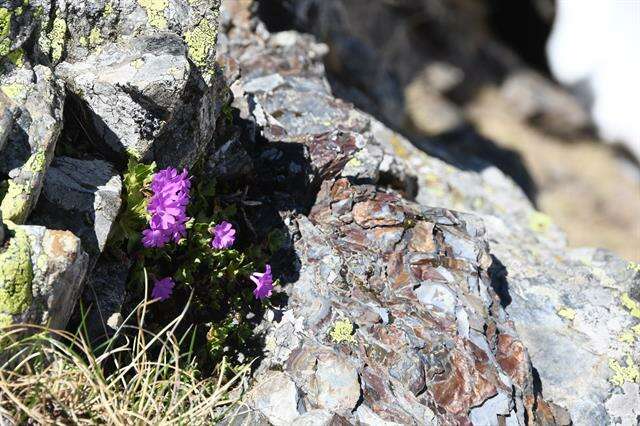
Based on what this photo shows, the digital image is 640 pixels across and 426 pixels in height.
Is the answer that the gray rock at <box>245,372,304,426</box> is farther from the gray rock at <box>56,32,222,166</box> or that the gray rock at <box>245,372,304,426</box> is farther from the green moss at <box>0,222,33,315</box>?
the gray rock at <box>56,32,222,166</box>

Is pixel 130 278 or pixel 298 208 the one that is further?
pixel 298 208

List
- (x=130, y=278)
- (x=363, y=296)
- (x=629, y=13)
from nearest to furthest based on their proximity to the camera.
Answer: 1. (x=130, y=278)
2. (x=363, y=296)
3. (x=629, y=13)

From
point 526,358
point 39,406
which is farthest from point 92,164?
point 526,358

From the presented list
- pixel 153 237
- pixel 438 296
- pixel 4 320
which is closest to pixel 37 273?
pixel 4 320

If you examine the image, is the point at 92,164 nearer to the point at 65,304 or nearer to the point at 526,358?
the point at 65,304

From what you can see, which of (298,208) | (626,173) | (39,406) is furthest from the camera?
(626,173)

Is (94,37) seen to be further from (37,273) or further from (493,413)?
(493,413)
